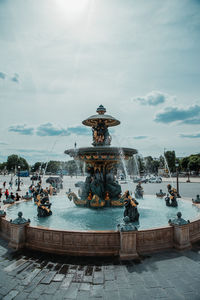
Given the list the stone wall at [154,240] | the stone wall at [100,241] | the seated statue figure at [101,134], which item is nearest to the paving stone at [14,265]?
the stone wall at [100,241]

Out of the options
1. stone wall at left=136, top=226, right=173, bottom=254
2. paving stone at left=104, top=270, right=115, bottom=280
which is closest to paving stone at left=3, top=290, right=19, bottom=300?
paving stone at left=104, top=270, right=115, bottom=280

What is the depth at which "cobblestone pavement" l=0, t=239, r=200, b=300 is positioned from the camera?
15.4ft

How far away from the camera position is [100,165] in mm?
14055

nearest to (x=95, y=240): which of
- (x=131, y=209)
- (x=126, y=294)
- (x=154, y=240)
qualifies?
(x=154, y=240)

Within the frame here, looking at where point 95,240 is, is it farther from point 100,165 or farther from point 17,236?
point 100,165

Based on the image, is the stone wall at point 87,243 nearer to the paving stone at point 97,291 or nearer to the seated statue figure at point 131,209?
the paving stone at point 97,291

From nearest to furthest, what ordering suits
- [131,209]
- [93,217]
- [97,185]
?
[131,209] < [93,217] < [97,185]

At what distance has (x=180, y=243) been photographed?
22.8ft

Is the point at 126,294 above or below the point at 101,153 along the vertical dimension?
below

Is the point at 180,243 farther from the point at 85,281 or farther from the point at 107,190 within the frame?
the point at 107,190

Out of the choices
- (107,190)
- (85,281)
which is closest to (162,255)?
(85,281)

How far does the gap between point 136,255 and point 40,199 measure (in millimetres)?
6507

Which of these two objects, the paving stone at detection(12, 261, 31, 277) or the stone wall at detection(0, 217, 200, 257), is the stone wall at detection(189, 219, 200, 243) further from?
the paving stone at detection(12, 261, 31, 277)

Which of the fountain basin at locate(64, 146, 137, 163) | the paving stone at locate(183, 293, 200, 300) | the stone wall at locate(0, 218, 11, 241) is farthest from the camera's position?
the fountain basin at locate(64, 146, 137, 163)
